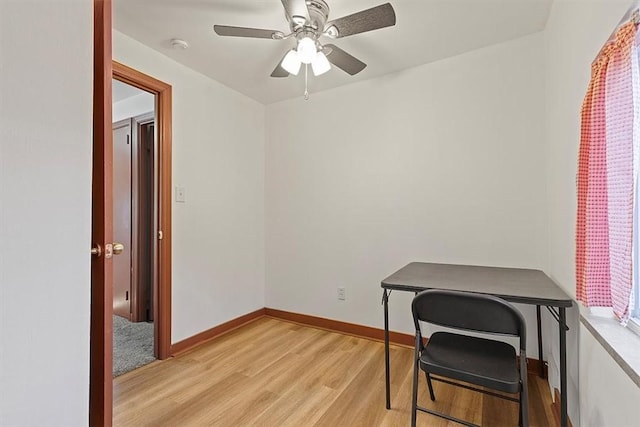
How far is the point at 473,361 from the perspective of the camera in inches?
56.4

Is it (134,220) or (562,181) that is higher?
(562,181)

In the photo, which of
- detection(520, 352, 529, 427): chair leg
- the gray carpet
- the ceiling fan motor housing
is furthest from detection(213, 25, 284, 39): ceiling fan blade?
the gray carpet

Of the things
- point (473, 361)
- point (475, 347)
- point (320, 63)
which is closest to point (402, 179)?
point (320, 63)

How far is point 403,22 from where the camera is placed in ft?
6.44

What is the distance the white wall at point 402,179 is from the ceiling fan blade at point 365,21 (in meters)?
1.07

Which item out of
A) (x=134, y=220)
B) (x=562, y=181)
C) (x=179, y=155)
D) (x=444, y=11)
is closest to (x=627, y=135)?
(x=562, y=181)

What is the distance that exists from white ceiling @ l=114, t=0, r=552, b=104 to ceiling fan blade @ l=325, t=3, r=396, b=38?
0.74 ft

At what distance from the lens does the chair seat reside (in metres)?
1.30

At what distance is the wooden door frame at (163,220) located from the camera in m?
2.36

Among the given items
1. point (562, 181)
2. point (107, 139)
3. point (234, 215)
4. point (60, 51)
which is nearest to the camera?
point (60, 51)

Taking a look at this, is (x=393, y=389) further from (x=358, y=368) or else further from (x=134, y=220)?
(x=134, y=220)

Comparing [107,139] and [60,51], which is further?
[107,139]

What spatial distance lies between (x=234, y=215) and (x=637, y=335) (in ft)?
9.05

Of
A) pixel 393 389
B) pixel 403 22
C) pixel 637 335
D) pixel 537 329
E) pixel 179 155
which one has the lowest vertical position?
pixel 393 389
